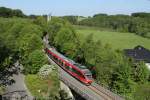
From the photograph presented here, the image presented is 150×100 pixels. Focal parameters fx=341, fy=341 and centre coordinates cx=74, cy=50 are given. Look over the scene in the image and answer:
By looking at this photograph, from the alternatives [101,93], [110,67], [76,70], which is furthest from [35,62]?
[101,93]

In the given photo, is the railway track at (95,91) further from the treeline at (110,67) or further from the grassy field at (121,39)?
the grassy field at (121,39)

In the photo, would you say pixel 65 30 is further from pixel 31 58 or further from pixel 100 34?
pixel 100 34

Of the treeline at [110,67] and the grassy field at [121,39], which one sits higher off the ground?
the treeline at [110,67]

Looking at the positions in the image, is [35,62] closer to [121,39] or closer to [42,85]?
[42,85]

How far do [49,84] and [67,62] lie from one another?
23.2 ft

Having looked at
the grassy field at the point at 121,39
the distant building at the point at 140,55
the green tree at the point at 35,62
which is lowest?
the grassy field at the point at 121,39

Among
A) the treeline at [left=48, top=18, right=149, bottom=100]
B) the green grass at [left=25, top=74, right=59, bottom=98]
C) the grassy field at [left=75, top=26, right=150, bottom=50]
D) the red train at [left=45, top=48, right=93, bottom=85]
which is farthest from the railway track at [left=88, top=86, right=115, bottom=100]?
the grassy field at [left=75, top=26, right=150, bottom=50]

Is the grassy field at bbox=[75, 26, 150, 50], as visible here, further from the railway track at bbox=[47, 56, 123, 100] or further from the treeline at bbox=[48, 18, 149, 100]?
the railway track at bbox=[47, 56, 123, 100]

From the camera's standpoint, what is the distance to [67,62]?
65688mm

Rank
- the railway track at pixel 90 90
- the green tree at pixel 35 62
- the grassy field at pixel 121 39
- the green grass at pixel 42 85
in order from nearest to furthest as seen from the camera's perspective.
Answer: the railway track at pixel 90 90 → the green grass at pixel 42 85 → the green tree at pixel 35 62 → the grassy field at pixel 121 39

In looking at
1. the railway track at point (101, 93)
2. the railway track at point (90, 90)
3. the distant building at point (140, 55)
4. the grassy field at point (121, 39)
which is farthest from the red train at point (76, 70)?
the grassy field at point (121, 39)

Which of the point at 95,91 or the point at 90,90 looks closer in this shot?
the point at 95,91

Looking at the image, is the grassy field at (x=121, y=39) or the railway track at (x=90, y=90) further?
the grassy field at (x=121, y=39)

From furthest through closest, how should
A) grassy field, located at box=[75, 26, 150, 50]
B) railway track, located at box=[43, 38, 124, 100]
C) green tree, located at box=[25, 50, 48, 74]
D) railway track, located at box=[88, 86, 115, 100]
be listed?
grassy field, located at box=[75, 26, 150, 50] → green tree, located at box=[25, 50, 48, 74] → railway track, located at box=[88, 86, 115, 100] → railway track, located at box=[43, 38, 124, 100]
